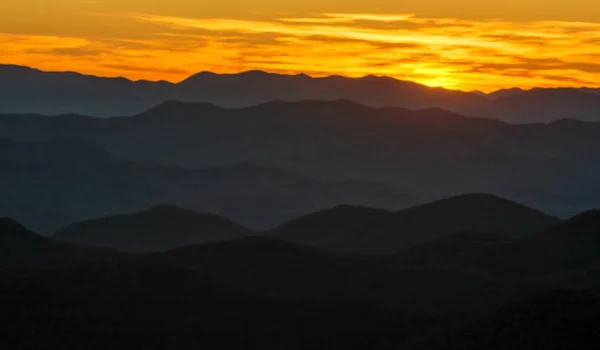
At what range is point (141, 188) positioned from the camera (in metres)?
152

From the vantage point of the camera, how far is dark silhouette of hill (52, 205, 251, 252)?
8706 cm

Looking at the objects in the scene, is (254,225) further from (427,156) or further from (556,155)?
(556,155)

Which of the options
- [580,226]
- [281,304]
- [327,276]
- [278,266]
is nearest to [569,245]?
[580,226]

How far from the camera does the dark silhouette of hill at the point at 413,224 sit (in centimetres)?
7881

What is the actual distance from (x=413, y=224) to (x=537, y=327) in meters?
49.8

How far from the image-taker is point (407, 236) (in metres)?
79.1

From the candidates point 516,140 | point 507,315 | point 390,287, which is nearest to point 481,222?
point 390,287

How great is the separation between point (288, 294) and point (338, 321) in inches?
229

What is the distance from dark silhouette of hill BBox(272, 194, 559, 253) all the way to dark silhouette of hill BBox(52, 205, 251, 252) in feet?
20.6

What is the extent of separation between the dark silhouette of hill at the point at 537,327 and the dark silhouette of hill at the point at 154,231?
5444 centimetres

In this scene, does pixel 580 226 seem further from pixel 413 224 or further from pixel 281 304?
pixel 281 304

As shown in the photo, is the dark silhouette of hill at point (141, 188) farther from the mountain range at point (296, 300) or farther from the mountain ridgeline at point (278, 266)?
the mountain range at point (296, 300)

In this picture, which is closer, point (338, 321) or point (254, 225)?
point (338, 321)

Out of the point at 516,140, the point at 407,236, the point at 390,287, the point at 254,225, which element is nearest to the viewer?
the point at 390,287
